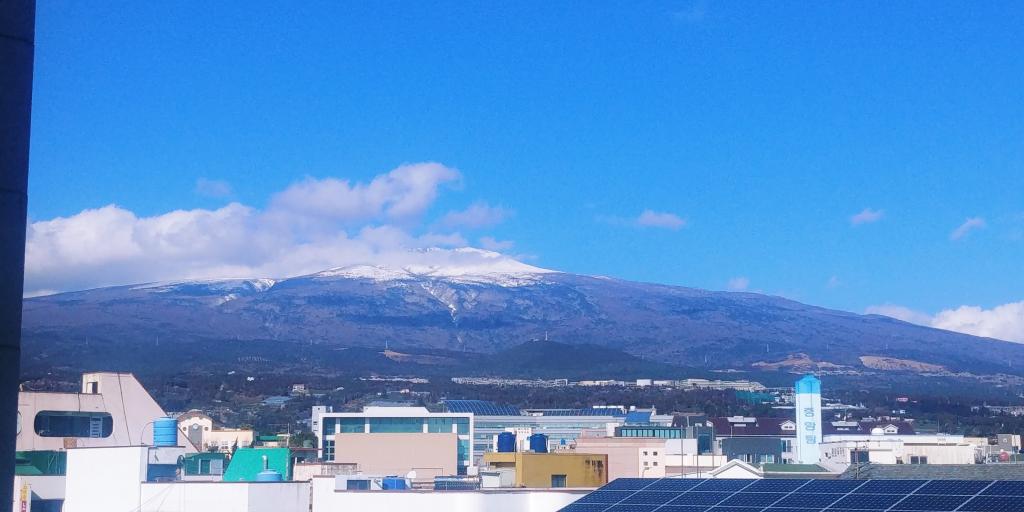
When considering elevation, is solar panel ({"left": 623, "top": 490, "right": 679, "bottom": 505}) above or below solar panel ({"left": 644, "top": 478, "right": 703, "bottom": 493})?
below

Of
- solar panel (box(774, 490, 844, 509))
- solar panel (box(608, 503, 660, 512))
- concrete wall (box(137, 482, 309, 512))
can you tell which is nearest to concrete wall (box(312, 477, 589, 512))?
concrete wall (box(137, 482, 309, 512))

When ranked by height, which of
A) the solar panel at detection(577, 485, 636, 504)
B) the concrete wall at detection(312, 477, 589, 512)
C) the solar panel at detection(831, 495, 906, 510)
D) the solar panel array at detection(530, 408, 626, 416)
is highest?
the solar panel array at detection(530, 408, 626, 416)

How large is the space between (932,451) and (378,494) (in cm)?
3553

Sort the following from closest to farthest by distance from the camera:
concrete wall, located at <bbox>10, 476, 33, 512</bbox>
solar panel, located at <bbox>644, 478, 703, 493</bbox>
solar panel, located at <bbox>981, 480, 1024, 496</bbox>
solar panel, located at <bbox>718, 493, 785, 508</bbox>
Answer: solar panel, located at <bbox>981, 480, 1024, 496</bbox>, solar panel, located at <bbox>718, 493, 785, 508</bbox>, solar panel, located at <bbox>644, 478, 703, 493</bbox>, concrete wall, located at <bbox>10, 476, 33, 512</bbox>

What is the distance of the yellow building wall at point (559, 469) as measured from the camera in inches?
1518

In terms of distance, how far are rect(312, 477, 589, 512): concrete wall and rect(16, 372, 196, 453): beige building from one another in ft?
38.8

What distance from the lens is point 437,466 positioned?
56.7 m

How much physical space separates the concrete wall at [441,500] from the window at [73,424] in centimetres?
1272

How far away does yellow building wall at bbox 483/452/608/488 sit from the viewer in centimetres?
3856

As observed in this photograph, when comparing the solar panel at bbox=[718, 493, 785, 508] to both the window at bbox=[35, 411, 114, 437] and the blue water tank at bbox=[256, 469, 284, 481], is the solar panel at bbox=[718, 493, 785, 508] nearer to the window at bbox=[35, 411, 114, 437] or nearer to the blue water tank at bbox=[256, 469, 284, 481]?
the blue water tank at bbox=[256, 469, 284, 481]

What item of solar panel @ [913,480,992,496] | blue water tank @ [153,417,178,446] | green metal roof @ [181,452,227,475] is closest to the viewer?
solar panel @ [913,480,992,496]

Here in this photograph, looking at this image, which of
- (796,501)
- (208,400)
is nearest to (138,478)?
(796,501)

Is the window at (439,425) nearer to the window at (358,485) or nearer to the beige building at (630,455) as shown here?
the beige building at (630,455)

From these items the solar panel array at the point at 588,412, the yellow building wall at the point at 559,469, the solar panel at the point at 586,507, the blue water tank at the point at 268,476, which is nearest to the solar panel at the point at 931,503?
the solar panel at the point at 586,507
